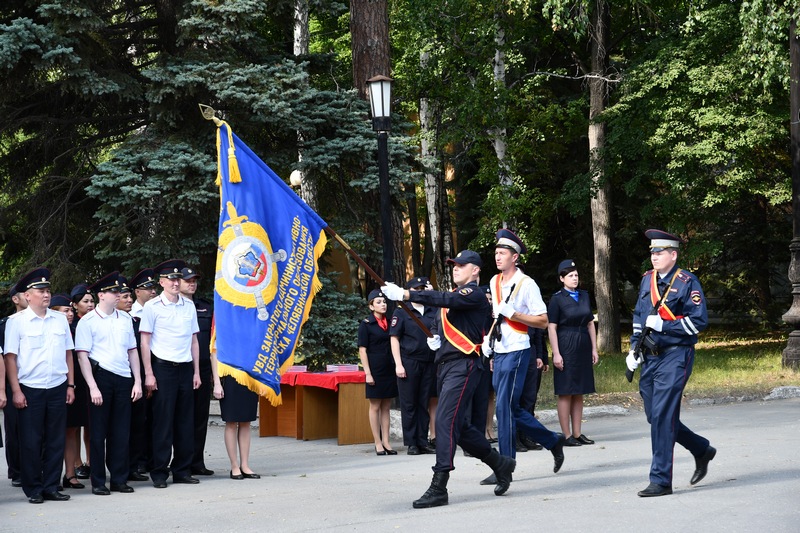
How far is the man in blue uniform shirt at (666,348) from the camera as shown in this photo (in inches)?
343

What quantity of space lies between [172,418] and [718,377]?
11773mm

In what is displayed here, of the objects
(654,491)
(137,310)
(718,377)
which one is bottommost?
(718,377)

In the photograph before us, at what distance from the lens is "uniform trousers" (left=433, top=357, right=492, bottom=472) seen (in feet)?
28.6

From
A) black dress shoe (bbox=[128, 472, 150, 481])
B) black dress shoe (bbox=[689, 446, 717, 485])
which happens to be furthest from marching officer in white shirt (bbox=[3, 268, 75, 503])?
black dress shoe (bbox=[689, 446, 717, 485])

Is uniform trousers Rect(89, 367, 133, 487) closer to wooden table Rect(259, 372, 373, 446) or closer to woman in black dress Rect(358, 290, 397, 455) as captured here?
woman in black dress Rect(358, 290, 397, 455)


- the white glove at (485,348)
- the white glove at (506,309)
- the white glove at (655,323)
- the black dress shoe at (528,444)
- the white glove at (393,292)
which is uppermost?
the white glove at (393,292)

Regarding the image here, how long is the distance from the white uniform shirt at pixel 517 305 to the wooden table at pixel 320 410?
3.98 metres

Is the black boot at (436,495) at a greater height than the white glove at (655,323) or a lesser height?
lesser

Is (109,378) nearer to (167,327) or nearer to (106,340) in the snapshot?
Result: (106,340)

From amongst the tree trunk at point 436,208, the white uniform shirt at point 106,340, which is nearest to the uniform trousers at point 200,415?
the white uniform shirt at point 106,340

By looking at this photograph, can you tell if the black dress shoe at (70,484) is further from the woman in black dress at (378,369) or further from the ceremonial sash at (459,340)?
the ceremonial sash at (459,340)

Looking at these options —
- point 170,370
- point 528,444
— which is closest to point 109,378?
point 170,370

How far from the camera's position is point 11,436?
10.7 meters

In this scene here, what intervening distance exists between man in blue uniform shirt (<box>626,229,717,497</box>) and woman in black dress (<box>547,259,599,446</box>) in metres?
3.11
